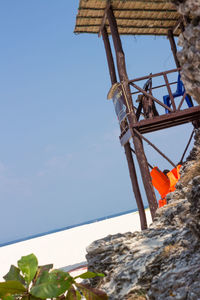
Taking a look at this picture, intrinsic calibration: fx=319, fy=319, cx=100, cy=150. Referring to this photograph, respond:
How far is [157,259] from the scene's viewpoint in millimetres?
3150

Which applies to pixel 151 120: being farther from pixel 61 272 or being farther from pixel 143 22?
pixel 61 272

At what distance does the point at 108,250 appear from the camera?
3.91 m

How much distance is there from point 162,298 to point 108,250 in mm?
1447

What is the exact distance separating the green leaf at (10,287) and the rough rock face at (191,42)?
2310 mm

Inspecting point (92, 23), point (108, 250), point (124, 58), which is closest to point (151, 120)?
point (124, 58)

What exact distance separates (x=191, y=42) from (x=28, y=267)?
92.1 inches

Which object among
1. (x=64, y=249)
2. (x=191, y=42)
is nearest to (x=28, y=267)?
(x=191, y=42)

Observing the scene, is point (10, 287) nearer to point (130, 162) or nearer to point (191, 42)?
point (191, 42)

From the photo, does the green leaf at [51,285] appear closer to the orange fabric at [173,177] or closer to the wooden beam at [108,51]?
the orange fabric at [173,177]

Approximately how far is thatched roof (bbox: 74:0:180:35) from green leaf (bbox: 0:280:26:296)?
352 inches

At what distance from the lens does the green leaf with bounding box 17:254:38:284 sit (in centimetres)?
195

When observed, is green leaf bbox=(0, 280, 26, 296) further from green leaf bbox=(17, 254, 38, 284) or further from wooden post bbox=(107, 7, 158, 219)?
wooden post bbox=(107, 7, 158, 219)

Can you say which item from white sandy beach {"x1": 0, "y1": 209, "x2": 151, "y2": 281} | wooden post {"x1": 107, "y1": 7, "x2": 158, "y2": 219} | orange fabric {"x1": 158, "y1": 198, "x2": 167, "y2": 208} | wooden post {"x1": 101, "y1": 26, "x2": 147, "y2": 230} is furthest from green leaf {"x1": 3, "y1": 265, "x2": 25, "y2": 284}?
white sandy beach {"x1": 0, "y1": 209, "x2": 151, "y2": 281}

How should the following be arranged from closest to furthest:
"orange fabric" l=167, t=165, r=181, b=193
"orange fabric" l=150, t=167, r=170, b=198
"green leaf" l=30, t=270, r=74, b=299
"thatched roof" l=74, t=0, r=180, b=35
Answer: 1. "green leaf" l=30, t=270, r=74, b=299
2. "orange fabric" l=167, t=165, r=181, b=193
3. "orange fabric" l=150, t=167, r=170, b=198
4. "thatched roof" l=74, t=0, r=180, b=35
